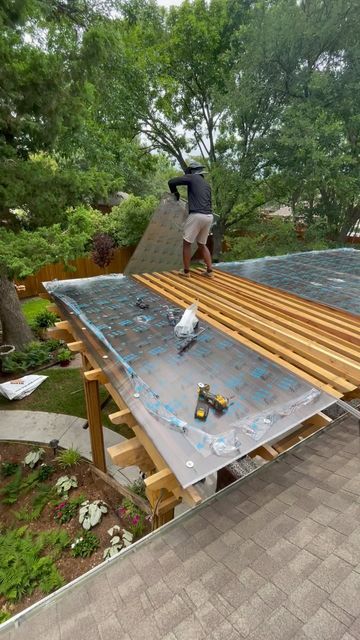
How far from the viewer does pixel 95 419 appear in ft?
12.7

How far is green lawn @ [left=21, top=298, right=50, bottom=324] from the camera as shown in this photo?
9895mm

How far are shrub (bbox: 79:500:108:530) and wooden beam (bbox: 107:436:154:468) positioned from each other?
2437 mm

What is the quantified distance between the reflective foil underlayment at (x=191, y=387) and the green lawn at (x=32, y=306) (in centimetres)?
758

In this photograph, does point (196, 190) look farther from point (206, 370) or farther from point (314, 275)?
point (206, 370)

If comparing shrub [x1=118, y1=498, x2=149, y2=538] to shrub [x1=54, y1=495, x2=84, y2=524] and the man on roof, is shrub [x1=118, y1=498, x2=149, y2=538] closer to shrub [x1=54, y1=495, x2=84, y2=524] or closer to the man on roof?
shrub [x1=54, y1=495, x2=84, y2=524]

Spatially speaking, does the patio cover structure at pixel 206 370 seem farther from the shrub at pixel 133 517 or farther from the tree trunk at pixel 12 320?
the tree trunk at pixel 12 320

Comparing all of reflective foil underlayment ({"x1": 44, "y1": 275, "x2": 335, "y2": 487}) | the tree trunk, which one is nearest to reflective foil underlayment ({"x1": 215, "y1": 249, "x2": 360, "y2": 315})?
reflective foil underlayment ({"x1": 44, "y1": 275, "x2": 335, "y2": 487})

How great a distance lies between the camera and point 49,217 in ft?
17.2

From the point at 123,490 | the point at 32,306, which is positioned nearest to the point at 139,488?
the point at 123,490

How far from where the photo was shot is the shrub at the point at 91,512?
3.61 meters

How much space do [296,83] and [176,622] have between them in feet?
39.3

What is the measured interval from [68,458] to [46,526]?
0.87 meters

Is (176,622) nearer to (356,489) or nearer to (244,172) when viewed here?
(356,489)

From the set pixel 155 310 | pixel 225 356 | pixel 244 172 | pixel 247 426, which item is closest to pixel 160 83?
pixel 244 172
